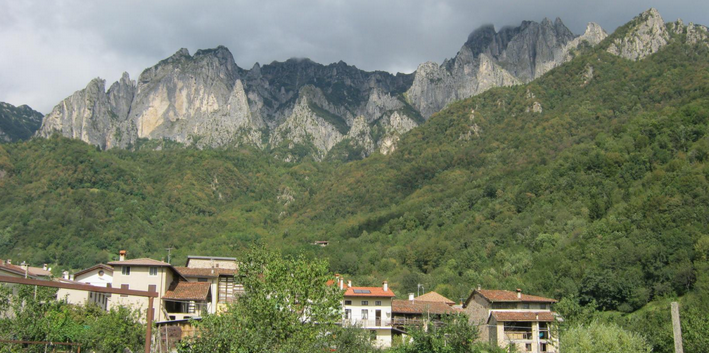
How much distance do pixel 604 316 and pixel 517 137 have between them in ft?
354

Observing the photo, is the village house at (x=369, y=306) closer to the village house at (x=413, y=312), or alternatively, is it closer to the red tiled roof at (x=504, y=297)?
the village house at (x=413, y=312)

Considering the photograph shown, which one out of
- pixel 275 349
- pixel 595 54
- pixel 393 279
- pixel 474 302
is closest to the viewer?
pixel 275 349

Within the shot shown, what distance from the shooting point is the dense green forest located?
87.1 meters

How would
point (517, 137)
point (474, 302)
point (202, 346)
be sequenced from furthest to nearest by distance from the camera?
1. point (517, 137)
2. point (474, 302)
3. point (202, 346)

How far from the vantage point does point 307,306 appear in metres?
32.1

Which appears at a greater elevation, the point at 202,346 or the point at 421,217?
the point at 421,217

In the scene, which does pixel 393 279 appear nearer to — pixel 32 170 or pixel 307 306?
pixel 307 306

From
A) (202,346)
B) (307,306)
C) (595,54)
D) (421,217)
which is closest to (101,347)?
(307,306)

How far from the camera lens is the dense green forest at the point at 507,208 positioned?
286 feet

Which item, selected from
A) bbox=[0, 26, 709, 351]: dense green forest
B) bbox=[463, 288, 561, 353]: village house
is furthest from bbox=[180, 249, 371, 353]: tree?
bbox=[463, 288, 561, 353]: village house

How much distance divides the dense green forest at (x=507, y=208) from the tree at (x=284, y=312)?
79.2ft

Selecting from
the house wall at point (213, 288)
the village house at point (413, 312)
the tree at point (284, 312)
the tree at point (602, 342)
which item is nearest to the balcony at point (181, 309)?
the house wall at point (213, 288)

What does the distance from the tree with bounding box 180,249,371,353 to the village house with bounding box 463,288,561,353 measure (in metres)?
31.6

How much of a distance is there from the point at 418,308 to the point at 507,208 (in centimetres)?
7240
